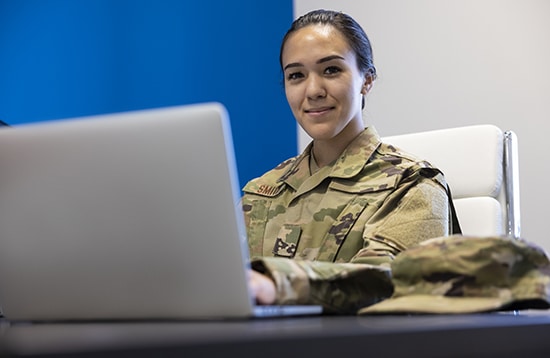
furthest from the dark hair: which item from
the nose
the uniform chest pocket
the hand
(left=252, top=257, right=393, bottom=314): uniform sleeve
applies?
the hand

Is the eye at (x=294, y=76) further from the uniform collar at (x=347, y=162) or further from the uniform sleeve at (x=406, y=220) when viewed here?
the uniform sleeve at (x=406, y=220)

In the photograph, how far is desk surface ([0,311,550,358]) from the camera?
0.48 meters

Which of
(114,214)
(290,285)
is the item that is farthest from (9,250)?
(290,285)

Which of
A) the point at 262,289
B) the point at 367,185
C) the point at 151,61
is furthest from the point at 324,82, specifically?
the point at 151,61

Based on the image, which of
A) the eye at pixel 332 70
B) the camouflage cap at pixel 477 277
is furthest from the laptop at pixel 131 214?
the eye at pixel 332 70

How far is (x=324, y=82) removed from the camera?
180 centimetres

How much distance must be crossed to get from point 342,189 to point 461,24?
1.58 meters

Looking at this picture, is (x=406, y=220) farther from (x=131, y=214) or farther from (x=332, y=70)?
(x=131, y=214)

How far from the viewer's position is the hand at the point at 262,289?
0.83 meters

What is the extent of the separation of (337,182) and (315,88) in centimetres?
22

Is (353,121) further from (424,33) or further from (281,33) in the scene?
(281,33)

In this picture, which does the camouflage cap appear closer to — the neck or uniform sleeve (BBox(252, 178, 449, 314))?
uniform sleeve (BBox(252, 178, 449, 314))

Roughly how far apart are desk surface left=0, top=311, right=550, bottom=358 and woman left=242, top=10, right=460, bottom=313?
616mm

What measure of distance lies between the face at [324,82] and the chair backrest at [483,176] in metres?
0.24
